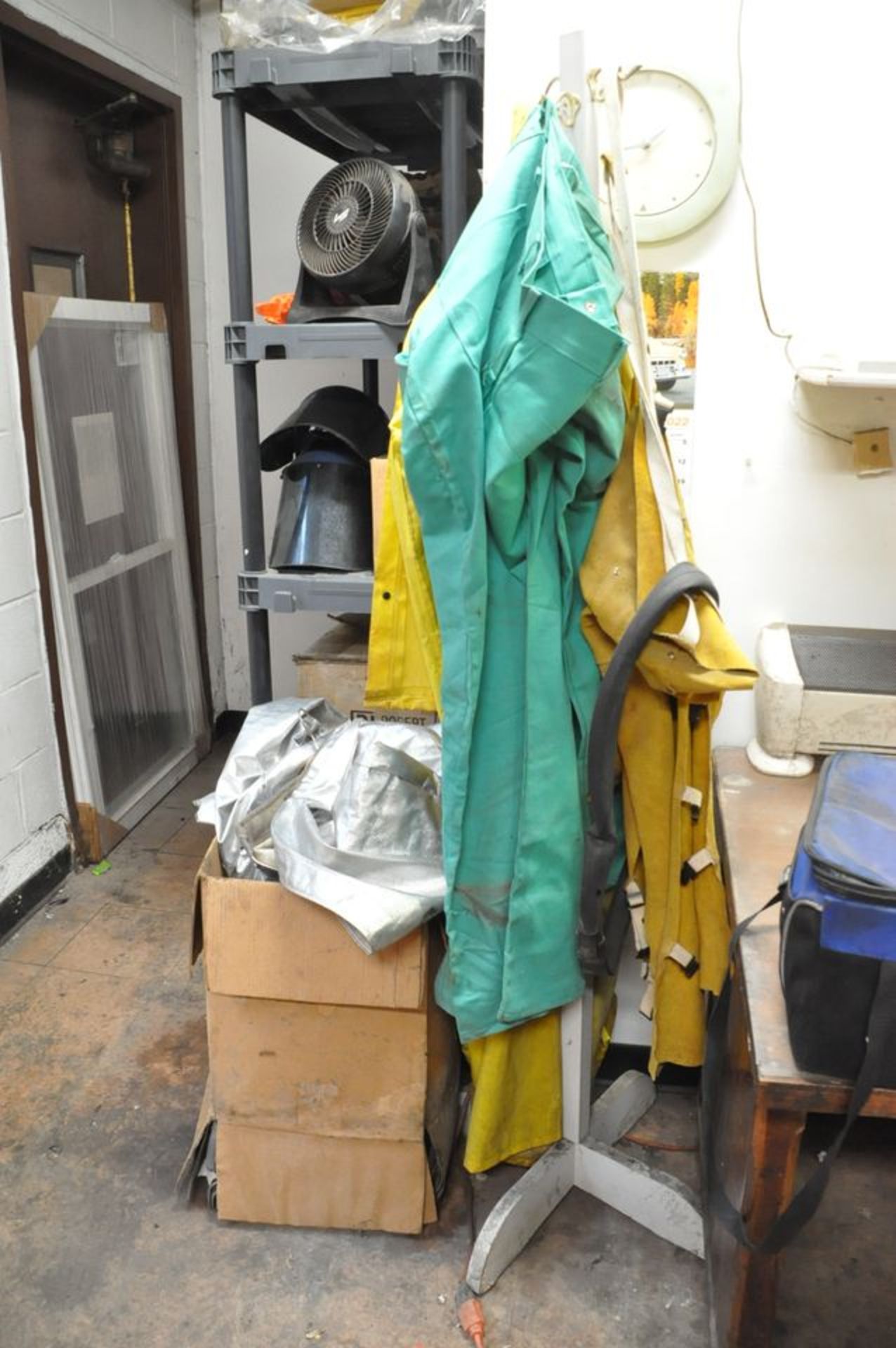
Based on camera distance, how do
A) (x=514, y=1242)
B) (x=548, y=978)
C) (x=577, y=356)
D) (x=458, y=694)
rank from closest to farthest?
(x=577, y=356) → (x=458, y=694) → (x=548, y=978) → (x=514, y=1242)

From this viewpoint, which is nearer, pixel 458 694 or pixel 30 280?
pixel 458 694

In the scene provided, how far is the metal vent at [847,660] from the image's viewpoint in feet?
5.38

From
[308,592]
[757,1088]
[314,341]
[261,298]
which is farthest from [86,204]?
[757,1088]

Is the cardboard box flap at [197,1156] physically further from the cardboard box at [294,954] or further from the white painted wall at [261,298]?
the white painted wall at [261,298]

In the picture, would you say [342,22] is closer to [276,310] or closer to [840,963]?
[276,310]

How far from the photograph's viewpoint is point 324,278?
76.1 inches

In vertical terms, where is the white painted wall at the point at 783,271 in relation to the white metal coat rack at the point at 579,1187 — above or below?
above

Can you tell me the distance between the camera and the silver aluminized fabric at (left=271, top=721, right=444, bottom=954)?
4.99 ft

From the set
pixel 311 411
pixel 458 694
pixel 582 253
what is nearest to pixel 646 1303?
pixel 458 694

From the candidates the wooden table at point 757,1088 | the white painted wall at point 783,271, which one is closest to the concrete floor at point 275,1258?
the wooden table at point 757,1088

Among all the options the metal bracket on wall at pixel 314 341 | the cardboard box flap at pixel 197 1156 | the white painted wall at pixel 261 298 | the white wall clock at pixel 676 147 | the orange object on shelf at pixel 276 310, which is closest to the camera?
the white wall clock at pixel 676 147

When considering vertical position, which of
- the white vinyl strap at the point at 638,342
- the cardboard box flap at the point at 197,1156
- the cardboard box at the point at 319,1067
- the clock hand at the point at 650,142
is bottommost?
the cardboard box flap at the point at 197,1156

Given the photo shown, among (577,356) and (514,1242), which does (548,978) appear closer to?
(514,1242)

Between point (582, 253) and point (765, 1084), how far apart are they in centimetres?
95
